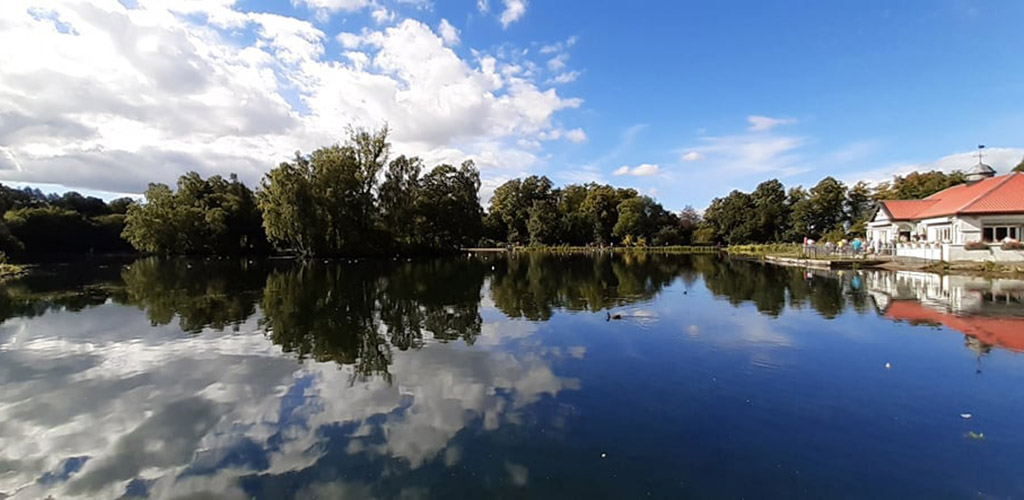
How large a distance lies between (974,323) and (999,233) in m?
21.2

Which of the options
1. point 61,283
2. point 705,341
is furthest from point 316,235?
point 705,341

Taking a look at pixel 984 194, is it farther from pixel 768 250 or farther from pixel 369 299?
pixel 369 299

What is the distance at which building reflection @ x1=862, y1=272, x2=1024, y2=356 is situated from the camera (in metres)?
11.9

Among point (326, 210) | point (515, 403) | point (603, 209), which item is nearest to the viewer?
point (515, 403)

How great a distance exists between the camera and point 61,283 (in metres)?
24.9

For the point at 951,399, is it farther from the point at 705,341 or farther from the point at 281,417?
the point at 281,417

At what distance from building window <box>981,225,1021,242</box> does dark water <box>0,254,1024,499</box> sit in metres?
16.7

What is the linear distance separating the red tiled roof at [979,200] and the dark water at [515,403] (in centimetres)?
1690

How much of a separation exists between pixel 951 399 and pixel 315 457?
887 centimetres

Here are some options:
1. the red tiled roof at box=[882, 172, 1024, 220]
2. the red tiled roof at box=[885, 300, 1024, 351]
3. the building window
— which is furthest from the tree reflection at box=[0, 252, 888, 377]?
the red tiled roof at box=[882, 172, 1024, 220]

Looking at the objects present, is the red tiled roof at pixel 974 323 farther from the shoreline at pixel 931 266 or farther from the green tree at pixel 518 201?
the green tree at pixel 518 201

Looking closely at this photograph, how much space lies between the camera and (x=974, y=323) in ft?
43.2

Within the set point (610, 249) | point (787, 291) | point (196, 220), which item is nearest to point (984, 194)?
point (787, 291)

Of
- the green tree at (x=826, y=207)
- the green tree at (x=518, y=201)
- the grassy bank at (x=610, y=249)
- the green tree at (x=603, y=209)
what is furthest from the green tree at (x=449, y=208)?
the green tree at (x=826, y=207)
